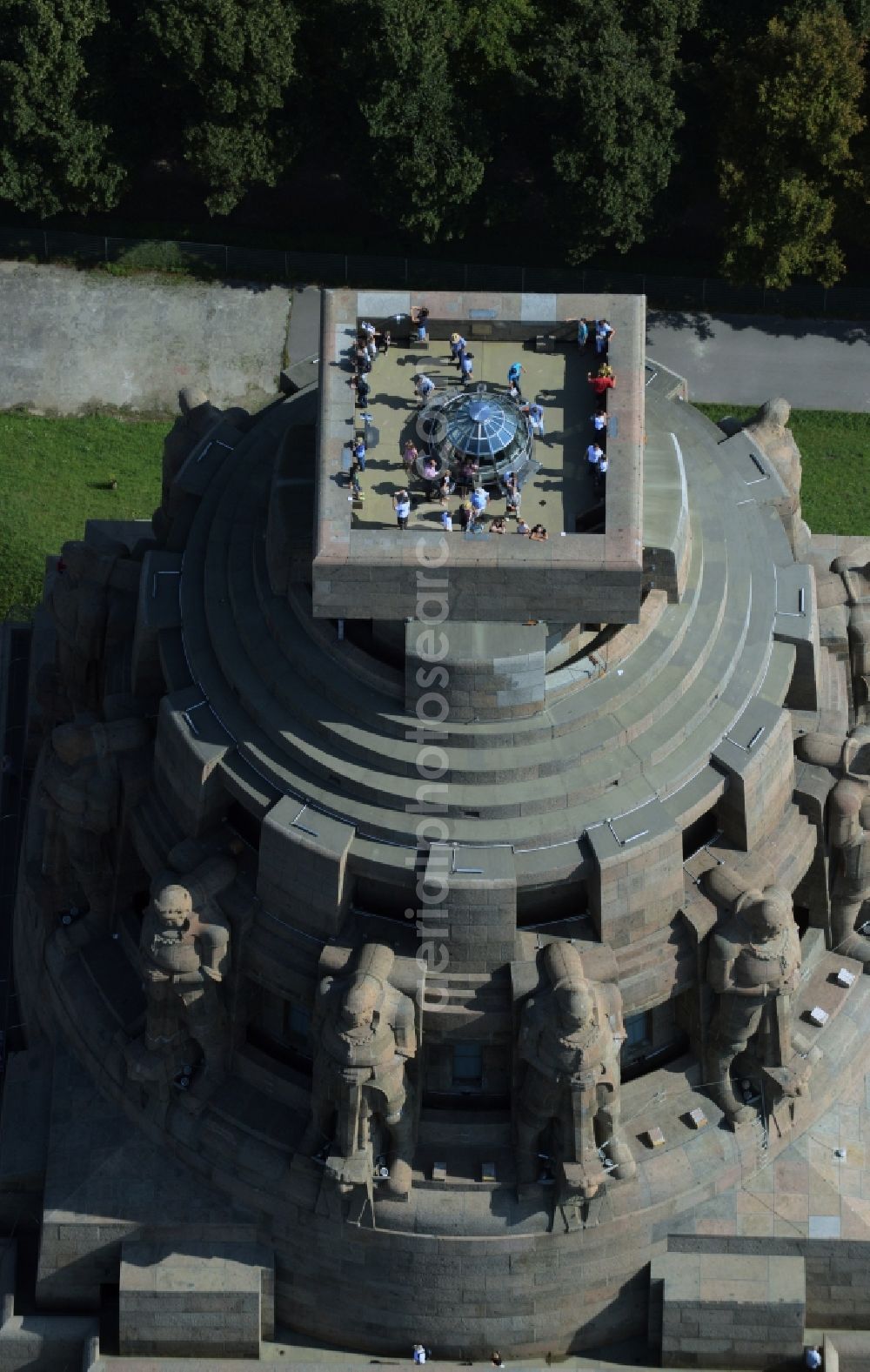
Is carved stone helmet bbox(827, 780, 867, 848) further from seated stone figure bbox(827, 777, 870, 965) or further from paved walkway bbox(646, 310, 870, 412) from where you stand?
paved walkway bbox(646, 310, 870, 412)

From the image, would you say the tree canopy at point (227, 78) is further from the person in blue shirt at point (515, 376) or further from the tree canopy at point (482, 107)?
the person in blue shirt at point (515, 376)

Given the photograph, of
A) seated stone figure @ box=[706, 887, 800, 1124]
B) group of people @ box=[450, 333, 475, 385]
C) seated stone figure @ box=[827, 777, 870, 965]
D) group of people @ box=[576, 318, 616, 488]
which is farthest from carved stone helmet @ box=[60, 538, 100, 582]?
seated stone figure @ box=[827, 777, 870, 965]

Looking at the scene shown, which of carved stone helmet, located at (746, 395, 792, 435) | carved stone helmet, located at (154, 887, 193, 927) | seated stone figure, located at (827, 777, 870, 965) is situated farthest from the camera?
carved stone helmet, located at (746, 395, 792, 435)

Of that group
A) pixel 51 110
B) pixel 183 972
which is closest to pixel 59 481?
pixel 51 110

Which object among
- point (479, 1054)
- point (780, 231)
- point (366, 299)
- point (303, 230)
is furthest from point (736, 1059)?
point (303, 230)

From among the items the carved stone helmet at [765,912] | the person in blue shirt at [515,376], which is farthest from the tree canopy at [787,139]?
the carved stone helmet at [765,912]

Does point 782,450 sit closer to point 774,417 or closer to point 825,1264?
point 774,417
